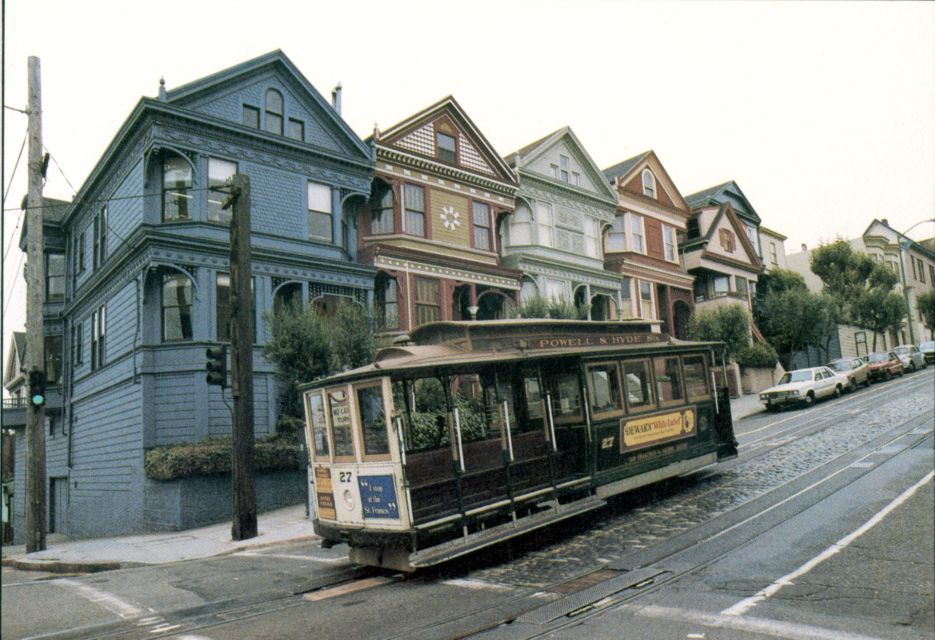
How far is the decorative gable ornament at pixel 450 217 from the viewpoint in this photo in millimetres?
24656

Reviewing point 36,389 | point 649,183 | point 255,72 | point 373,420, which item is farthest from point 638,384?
point 649,183

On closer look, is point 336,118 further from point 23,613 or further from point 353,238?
point 23,613

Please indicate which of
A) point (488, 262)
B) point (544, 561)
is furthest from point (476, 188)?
point (544, 561)

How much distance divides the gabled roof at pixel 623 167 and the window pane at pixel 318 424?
2561cm

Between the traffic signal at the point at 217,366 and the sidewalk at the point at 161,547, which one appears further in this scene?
the traffic signal at the point at 217,366

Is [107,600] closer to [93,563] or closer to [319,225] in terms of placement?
[93,563]

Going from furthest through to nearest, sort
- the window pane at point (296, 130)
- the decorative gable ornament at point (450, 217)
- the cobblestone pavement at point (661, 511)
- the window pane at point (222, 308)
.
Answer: the decorative gable ornament at point (450, 217) < the window pane at point (296, 130) < the window pane at point (222, 308) < the cobblestone pavement at point (661, 511)

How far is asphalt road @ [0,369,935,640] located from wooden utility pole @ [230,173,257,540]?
4.07ft

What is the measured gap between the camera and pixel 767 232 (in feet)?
151

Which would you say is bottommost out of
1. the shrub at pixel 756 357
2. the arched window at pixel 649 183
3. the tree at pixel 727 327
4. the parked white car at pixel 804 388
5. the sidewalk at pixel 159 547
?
the sidewalk at pixel 159 547

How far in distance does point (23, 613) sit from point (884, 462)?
13735 mm

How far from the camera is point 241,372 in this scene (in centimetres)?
1371

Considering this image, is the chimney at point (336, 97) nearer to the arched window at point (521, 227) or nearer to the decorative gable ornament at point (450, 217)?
the decorative gable ornament at point (450, 217)

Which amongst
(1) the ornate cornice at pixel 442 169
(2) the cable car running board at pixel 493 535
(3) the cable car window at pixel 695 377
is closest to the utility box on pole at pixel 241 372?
(2) the cable car running board at pixel 493 535
